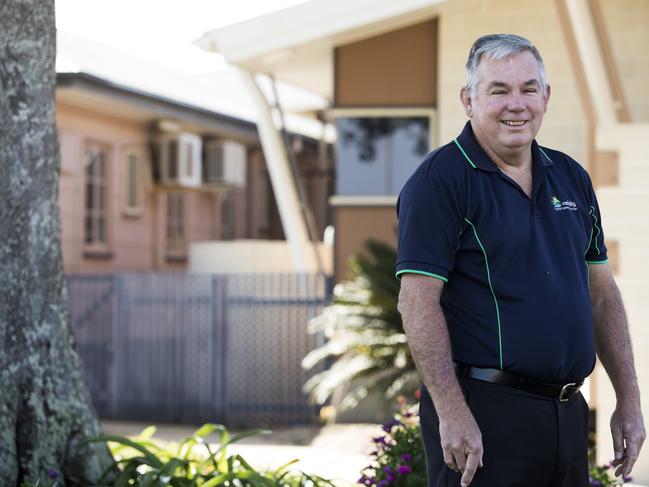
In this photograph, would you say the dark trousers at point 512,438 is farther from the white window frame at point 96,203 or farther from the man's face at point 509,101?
the white window frame at point 96,203

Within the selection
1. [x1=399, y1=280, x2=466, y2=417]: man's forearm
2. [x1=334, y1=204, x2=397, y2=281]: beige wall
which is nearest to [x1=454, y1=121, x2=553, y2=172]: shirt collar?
[x1=399, y1=280, x2=466, y2=417]: man's forearm

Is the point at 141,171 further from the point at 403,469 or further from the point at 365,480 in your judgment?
the point at 403,469

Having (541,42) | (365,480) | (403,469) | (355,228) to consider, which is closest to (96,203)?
(355,228)

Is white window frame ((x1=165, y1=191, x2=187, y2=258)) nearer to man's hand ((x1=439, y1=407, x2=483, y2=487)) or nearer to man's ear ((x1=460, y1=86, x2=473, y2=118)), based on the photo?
man's ear ((x1=460, y1=86, x2=473, y2=118))

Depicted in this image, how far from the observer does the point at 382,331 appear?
39.8 feet

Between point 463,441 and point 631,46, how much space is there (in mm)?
10021

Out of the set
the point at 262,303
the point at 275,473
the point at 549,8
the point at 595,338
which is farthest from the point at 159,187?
the point at 595,338

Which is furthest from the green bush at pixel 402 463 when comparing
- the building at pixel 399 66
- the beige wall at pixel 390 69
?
the beige wall at pixel 390 69

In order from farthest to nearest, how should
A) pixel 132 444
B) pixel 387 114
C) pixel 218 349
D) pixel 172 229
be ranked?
pixel 172 229
pixel 218 349
pixel 387 114
pixel 132 444

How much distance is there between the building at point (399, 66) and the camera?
42.9ft

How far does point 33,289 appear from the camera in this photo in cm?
676

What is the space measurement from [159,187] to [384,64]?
7.72 metres

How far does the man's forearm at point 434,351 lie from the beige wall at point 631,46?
943 centimetres

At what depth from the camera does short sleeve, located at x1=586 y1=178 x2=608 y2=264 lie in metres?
4.36
